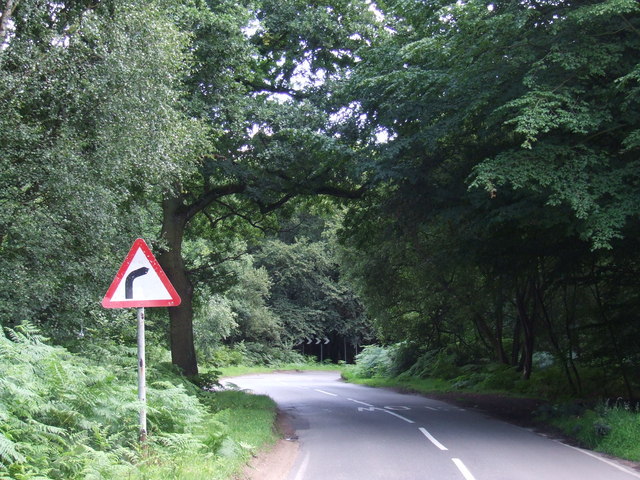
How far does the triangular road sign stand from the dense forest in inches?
48.9

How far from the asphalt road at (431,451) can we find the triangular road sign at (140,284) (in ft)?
11.5

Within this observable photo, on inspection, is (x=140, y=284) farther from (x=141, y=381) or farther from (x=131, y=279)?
(x=141, y=381)

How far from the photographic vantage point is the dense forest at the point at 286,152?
9.47 metres

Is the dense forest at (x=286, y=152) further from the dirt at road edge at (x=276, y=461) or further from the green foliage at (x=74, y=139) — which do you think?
the dirt at road edge at (x=276, y=461)

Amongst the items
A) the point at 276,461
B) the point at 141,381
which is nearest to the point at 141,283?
the point at 141,381

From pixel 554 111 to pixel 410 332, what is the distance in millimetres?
22347

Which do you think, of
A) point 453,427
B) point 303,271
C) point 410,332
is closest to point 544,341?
point 410,332

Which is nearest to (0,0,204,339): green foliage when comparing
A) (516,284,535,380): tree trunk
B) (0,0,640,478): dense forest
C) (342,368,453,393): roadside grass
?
(0,0,640,478): dense forest

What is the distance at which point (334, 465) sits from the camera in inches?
384

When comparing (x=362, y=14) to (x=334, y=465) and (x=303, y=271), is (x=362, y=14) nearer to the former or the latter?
(x=334, y=465)

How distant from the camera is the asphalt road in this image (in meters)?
9.07

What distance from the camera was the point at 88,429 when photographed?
709 cm

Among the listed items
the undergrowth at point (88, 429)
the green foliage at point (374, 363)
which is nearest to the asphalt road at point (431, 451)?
the undergrowth at point (88, 429)

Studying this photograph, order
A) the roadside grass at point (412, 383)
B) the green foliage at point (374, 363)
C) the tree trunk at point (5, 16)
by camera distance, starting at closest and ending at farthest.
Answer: the tree trunk at point (5, 16) < the roadside grass at point (412, 383) < the green foliage at point (374, 363)
